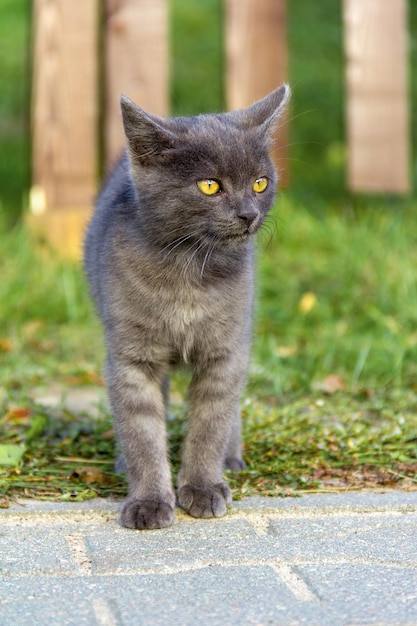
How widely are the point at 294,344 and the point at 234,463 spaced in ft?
4.76

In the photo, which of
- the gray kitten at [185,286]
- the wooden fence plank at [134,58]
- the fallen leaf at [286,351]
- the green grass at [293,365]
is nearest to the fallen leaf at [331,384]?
the green grass at [293,365]

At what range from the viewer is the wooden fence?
17.7 ft

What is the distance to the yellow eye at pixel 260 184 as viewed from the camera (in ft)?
9.18

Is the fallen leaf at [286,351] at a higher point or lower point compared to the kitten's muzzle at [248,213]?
lower

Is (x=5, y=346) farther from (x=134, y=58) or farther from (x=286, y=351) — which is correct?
(x=134, y=58)

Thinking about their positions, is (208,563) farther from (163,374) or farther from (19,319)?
(19,319)

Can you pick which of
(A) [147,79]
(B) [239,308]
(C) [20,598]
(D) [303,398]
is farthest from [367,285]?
(C) [20,598]

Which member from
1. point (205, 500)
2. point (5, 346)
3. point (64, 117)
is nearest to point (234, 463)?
point (205, 500)

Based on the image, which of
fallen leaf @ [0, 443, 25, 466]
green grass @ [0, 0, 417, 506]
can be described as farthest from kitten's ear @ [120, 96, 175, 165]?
fallen leaf @ [0, 443, 25, 466]

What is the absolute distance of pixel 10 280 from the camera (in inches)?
194

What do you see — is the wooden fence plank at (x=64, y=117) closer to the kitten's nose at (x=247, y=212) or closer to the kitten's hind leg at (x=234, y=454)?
the kitten's hind leg at (x=234, y=454)

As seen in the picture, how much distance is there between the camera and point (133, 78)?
543cm

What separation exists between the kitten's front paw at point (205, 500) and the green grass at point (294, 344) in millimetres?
118

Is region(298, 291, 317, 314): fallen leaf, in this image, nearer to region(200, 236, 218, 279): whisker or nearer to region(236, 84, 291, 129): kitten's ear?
region(236, 84, 291, 129): kitten's ear
